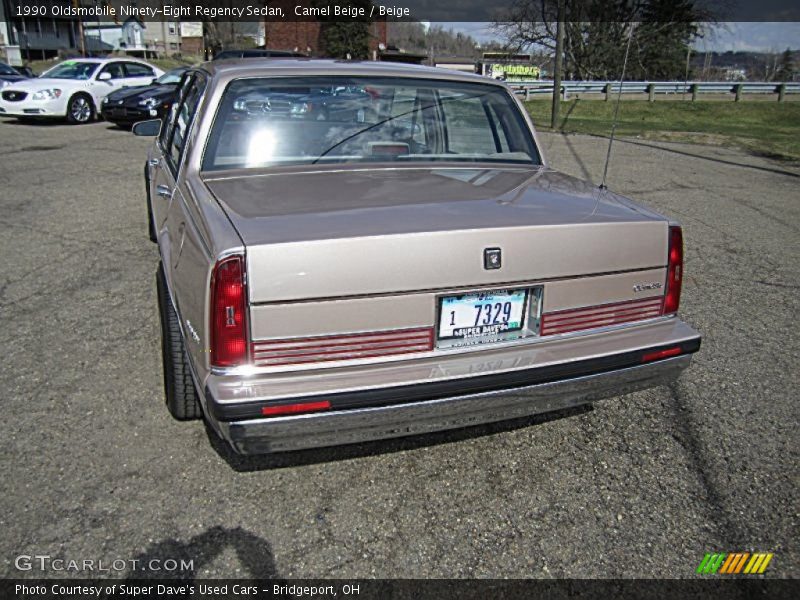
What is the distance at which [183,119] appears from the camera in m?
3.65

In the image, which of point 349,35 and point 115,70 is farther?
point 349,35

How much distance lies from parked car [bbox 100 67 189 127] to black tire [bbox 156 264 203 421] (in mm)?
11865

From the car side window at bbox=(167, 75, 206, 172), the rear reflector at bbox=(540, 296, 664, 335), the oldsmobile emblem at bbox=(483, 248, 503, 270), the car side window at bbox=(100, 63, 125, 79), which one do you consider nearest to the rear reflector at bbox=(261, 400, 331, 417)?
the oldsmobile emblem at bbox=(483, 248, 503, 270)

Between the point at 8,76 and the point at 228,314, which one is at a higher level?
the point at 8,76

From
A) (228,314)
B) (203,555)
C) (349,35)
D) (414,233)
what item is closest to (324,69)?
(414,233)

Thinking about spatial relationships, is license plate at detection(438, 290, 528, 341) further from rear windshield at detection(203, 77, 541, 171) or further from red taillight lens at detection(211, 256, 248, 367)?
rear windshield at detection(203, 77, 541, 171)

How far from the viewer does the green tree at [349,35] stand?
53562 mm

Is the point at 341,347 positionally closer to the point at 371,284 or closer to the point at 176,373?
the point at 371,284

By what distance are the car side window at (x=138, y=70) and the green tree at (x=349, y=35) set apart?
39056 millimetres

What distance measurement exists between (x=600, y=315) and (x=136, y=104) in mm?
13507

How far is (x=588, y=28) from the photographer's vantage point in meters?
39.5

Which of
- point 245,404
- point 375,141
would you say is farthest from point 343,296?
point 375,141

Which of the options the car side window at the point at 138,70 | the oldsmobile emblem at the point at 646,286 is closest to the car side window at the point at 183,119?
the oldsmobile emblem at the point at 646,286

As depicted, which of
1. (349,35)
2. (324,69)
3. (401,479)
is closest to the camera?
(401,479)
